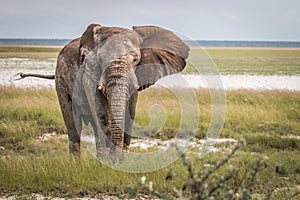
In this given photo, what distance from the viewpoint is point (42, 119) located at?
11891 millimetres

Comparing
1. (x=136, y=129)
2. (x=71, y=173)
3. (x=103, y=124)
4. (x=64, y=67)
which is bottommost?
(x=136, y=129)

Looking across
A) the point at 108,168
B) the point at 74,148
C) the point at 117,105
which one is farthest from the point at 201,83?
the point at 117,105

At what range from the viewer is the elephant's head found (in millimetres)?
6273

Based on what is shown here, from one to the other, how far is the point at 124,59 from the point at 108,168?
4.88ft

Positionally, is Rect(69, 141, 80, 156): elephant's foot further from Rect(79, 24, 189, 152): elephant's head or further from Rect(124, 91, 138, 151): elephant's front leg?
Rect(79, 24, 189, 152): elephant's head

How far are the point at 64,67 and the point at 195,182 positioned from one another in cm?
561

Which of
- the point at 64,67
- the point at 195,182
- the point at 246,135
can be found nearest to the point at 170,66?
the point at 64,67

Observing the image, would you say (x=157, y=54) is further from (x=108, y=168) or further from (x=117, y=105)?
(x=108, y=168)

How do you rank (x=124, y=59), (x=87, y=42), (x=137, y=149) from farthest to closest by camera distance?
(x=137, y=149) → (x=87, y=42) → (x=124, y=59)

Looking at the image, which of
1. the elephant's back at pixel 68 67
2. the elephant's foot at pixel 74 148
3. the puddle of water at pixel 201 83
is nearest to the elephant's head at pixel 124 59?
the elephant's back at pixel 68 67

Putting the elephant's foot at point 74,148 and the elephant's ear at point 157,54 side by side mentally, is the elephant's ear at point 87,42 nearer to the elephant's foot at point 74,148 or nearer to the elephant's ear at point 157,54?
the elephant's ear at point 157,54

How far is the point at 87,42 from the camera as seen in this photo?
7.30 m

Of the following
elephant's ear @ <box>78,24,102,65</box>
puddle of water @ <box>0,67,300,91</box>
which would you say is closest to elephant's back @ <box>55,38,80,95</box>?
elephant's ear @ <box>78,24,102,65</box>

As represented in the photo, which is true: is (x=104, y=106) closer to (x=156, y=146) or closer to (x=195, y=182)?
(x=156, y=146)
